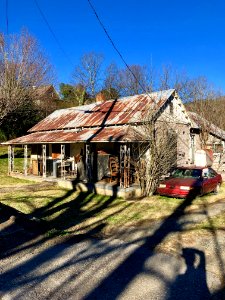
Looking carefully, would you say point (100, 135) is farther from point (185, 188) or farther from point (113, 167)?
point (185, 188)

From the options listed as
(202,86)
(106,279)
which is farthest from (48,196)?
(202,86)

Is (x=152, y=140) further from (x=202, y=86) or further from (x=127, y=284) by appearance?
(x=202, y=86)

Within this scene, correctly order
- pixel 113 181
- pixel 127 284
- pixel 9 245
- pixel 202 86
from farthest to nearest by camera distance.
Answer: pixel 202 86 → pixel 113 181 → pixel 9 245 → pixel 127 284

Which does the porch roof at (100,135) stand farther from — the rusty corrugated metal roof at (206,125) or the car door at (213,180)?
the rusty corrugated metal roof at (206,125)

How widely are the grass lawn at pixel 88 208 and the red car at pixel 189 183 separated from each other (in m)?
0.39

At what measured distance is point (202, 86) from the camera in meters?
27.6

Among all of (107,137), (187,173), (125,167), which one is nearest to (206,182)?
(187,173)

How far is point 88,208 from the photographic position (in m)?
11.5

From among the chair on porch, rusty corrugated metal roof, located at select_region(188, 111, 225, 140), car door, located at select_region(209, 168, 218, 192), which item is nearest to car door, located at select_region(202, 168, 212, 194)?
car door, located at select_region(209, 168, 218, 192)

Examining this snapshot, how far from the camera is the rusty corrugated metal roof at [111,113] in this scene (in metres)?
16.2

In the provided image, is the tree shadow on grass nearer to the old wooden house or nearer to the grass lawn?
the grass lawn

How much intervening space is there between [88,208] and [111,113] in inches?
325

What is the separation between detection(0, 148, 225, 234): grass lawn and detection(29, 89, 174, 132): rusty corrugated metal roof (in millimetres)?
4707

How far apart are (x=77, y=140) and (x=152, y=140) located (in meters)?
4.37
